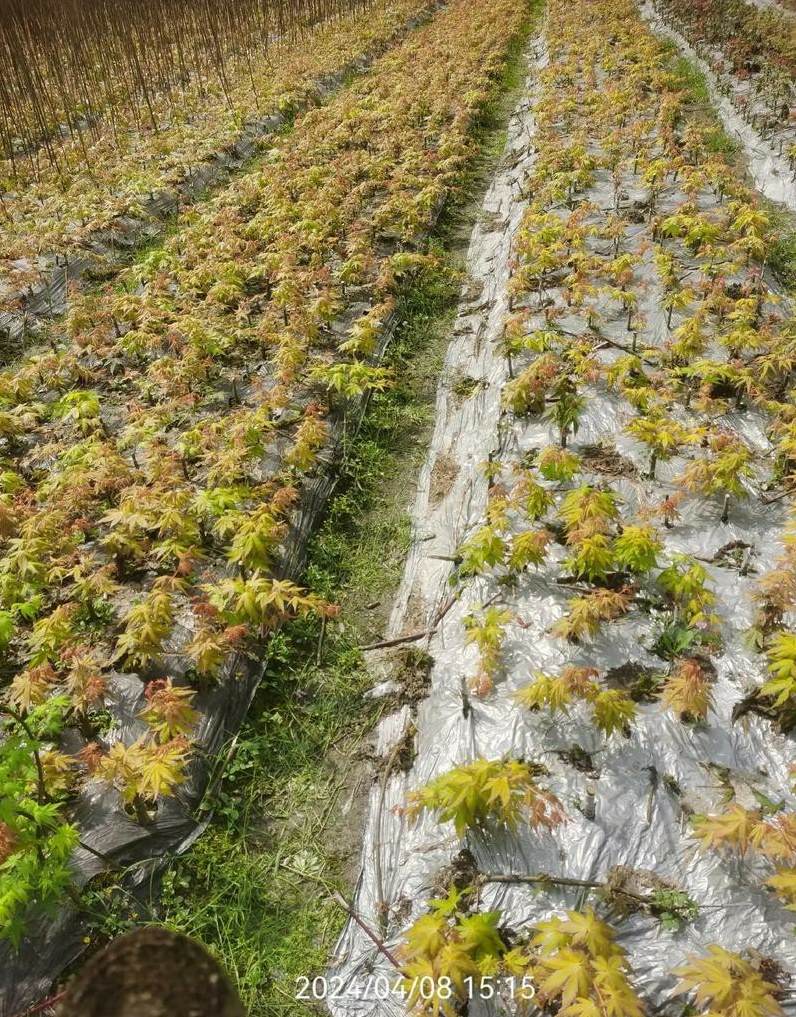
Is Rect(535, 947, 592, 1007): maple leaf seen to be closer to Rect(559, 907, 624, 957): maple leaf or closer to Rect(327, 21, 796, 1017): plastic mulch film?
Rect(559, 907, 624, 957): maple leaf

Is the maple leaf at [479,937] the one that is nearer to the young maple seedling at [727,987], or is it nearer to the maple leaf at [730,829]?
the young maple seedling at [727,987]

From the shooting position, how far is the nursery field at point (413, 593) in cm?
306

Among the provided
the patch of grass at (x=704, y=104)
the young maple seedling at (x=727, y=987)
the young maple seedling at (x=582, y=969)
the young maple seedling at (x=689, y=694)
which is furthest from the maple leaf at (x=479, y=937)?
the patch of grass at (x=704, y=104)

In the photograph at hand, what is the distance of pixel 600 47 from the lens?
53.8 feet

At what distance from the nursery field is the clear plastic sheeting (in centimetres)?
10

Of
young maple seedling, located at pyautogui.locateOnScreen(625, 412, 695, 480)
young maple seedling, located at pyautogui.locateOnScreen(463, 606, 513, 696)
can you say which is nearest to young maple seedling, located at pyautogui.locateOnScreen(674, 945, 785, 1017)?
young maple seedling, located at pyautogui.locateOnScreen(463, 606, 513, 696)

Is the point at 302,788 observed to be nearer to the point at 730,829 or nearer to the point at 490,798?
the point at 490,798

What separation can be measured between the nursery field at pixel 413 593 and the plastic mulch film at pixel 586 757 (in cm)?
2

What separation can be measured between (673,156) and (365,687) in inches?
404

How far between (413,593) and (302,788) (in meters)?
1.67

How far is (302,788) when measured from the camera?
402 cm

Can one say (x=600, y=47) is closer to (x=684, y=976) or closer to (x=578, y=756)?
(x=578, y=756)

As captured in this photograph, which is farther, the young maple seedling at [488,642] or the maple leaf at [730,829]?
the young maple seedling at [488,642]

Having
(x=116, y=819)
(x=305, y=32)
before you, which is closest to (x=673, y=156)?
(x=116, y=819)
